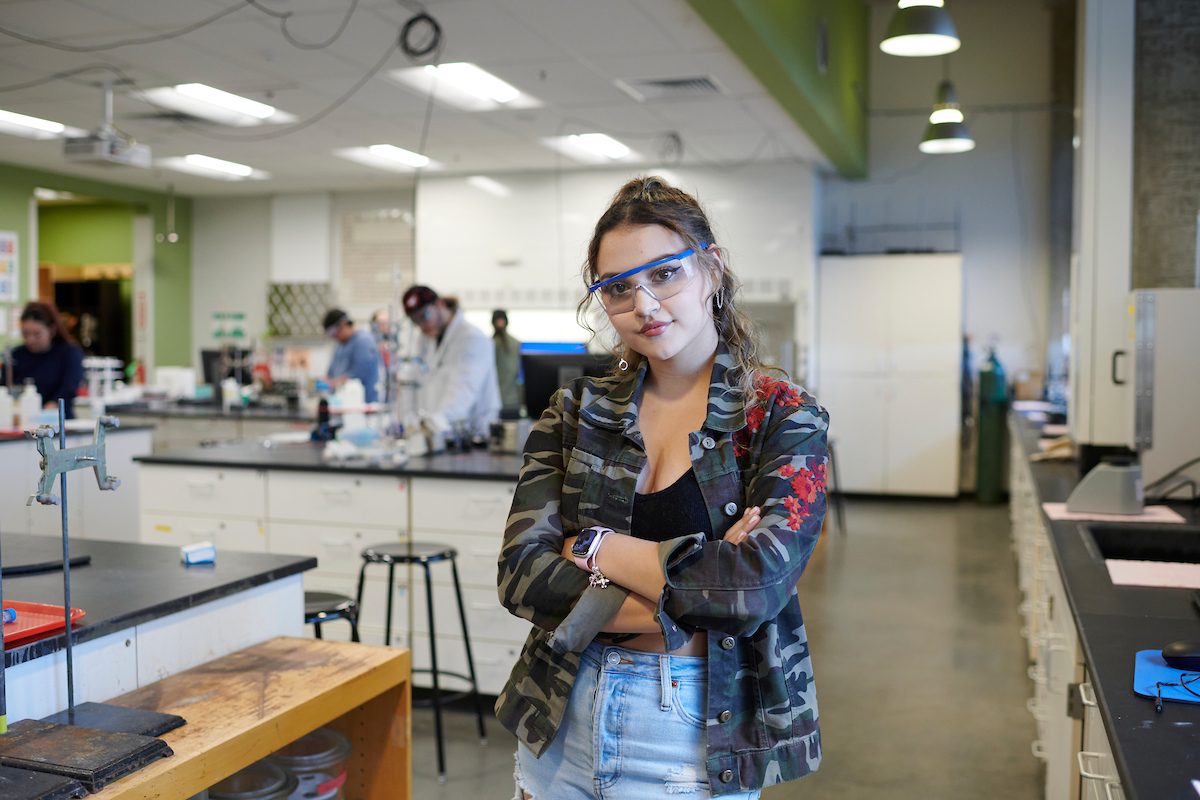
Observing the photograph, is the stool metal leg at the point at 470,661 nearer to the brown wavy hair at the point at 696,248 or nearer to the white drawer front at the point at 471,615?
the white drawer front at the point at 471,615

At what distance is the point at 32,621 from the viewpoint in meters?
1.99

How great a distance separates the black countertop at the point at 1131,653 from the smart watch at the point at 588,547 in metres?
0.73

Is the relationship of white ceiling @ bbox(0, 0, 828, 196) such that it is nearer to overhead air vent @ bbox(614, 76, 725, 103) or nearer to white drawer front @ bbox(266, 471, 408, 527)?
overhead air vent @ bbox(614, 76, 725, 103)

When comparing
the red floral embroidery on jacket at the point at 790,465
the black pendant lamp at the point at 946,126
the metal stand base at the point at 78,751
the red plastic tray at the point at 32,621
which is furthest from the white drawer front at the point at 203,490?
the black pendant lamp at the point at 946,126

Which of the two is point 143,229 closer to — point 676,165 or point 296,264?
point 296,264

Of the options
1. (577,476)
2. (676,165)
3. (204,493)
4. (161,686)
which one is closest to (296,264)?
(676,165)

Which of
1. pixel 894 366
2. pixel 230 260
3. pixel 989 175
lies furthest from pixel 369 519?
pixel 230 260

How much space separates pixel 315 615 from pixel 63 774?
1.31 meters

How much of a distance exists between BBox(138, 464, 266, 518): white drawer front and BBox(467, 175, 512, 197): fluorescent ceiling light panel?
5.27m

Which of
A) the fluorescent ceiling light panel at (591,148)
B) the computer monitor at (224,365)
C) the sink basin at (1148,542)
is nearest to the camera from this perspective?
the sink basin at (1148,542)

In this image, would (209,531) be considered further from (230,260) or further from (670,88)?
(230,260)

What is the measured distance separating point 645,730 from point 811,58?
5600 mm

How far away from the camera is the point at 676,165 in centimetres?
904

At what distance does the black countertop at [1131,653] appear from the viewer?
1392mm
